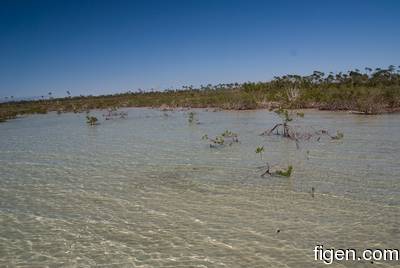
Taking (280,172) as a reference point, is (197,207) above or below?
below

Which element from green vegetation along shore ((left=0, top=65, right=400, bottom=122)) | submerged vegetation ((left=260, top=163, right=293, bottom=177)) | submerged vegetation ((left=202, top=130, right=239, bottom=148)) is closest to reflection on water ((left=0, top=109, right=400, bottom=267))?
submerged vegetation ((left=260, top=163, right=293, bottom=177))

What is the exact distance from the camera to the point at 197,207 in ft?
21.6

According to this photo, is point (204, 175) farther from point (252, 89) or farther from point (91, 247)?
point (252, 89)

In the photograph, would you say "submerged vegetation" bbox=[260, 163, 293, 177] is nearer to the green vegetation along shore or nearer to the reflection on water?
the reflection on water

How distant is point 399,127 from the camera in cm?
1549

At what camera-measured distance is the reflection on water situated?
490 centimetres

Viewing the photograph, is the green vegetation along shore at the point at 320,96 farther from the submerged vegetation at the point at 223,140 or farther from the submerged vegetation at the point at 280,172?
the submerged vegetation at the point at 280,172

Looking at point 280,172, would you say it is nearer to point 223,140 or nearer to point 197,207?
point 197,207

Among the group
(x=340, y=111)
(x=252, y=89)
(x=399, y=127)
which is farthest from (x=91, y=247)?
(x=252, y=89)

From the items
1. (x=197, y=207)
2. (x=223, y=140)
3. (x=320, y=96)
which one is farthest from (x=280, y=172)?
(x=320, y=96)

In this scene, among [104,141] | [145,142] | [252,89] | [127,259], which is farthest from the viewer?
[252,89]

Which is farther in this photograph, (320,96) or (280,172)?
(320,96)

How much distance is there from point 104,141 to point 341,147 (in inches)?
356

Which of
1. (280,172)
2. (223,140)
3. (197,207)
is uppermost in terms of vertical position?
(223,140)
